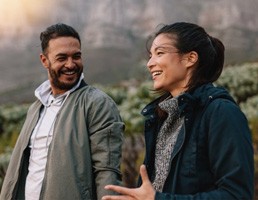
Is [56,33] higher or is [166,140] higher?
[56,33]

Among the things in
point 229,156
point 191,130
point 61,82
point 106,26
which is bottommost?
point 229,156

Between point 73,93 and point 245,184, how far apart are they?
52.8 inches

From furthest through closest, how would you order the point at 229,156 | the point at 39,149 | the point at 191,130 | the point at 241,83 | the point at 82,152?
the point at 241,83 → the point at 39,149 → the point at 82,152 → the point at 191,130 → the point at 229,156

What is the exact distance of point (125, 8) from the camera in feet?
367

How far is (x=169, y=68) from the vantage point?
6.80ft

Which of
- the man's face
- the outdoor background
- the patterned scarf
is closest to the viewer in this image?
the patterned scarf

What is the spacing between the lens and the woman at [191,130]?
5.69 ft

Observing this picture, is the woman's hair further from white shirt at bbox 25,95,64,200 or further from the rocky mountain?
the rocky mountain

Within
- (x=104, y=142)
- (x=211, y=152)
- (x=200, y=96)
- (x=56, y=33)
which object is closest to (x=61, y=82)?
(x=56, y=33)

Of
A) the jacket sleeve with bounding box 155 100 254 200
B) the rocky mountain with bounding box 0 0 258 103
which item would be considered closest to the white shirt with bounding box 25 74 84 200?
the jacket sleeve with bounding box 155 100 254 200

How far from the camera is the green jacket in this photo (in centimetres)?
261

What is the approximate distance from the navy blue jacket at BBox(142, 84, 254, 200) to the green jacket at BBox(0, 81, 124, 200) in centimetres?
77

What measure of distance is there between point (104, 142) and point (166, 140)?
66 cm

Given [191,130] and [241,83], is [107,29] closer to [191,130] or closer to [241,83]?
[241,83]
